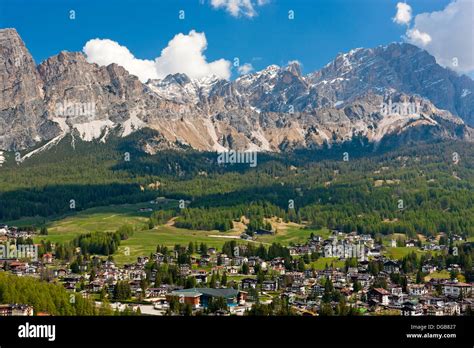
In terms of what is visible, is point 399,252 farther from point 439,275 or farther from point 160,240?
point 160,240

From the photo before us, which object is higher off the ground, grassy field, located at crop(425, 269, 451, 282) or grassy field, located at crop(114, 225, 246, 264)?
grassy field, located at crop(114, 225, 246, 264)

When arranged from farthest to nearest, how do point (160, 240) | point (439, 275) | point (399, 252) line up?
point (160, 240), point (399, 252), point (439, 275)

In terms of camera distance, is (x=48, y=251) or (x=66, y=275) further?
(x=48, y=251)

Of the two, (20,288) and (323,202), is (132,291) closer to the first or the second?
(20,288)

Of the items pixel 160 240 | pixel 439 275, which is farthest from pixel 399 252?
pixel 160 240

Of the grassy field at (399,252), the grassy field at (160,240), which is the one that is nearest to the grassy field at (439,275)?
the grassy field at (399,252)

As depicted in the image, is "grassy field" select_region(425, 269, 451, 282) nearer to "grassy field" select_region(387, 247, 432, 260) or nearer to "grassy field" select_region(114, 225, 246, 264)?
"grassy field" select_region(387, 247, 432, 260)

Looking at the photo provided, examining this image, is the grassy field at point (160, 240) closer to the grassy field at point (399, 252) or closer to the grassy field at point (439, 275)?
the grassy field at point (399, 252)

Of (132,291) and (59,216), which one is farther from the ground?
(59,216)

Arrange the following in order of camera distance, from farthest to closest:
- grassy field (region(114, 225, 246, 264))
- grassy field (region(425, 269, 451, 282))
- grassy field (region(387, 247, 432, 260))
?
grassy field (region(114, 225, 246, 264))
grassy field (region(387, 247, 432, 260))
grassy field (region(425, 269, 451, 282))

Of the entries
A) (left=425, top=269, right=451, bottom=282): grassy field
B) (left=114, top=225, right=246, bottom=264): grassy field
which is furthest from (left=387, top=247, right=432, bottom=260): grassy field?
(left=114, top=225, right=246, bottom=264): grassy field
